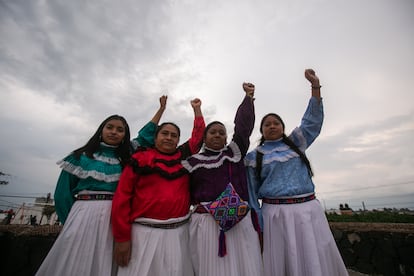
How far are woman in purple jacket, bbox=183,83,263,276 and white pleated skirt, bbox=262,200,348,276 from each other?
0.79 feet

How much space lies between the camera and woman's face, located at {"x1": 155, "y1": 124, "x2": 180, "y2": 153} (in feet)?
7.84

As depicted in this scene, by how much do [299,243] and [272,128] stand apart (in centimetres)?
133

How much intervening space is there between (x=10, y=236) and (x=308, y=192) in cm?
456

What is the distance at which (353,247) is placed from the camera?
4934 mm

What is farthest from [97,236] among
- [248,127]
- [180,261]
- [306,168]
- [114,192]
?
[306,168]

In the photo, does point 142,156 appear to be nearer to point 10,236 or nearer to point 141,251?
point 141,251

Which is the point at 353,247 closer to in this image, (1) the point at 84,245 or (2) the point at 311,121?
(2) the point at 311,121

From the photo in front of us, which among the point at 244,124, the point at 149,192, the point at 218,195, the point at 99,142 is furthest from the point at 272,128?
the point at 99,142

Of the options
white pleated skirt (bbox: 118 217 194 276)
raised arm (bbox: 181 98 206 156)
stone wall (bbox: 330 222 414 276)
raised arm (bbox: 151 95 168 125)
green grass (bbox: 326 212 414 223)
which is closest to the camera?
white pleated skirt (bbox: 118 217 194 276)

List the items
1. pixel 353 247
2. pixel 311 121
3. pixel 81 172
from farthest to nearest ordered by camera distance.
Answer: pixel 353 247 < pixel 311 121 < pixel 81 172

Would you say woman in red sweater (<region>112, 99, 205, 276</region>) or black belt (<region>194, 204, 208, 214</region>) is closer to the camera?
woman in red sweater (<region>112, 99, 205, 276</region>)

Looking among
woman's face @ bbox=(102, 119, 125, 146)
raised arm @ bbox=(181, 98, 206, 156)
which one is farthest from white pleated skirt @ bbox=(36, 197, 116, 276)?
raised arm @ bbox=(181, 98, 206, 156)

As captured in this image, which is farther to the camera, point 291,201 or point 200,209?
point 291,201

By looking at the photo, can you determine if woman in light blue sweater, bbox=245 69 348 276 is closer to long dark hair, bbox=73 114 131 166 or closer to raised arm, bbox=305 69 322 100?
raised arm, bbox=305 69 322 100
